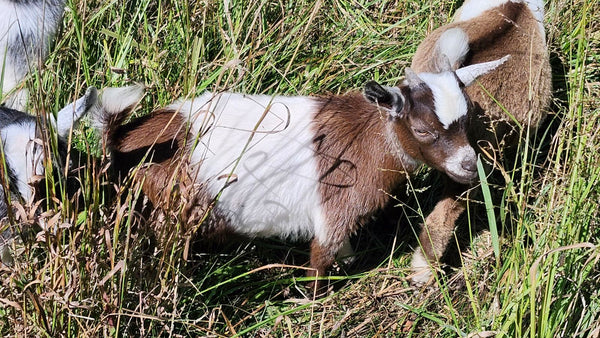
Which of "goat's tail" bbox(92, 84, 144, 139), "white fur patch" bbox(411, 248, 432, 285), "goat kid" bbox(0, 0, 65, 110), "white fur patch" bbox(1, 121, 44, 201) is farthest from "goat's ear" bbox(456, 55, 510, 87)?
"goat kid" bbox(0, 0, 65, 110)

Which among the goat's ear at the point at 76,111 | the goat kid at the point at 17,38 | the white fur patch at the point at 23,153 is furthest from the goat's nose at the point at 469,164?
the goat kid at the point at 17,38

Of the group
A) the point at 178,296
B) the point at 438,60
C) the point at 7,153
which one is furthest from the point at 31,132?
the point at 438,60

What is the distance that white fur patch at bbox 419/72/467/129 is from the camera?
12.0 feet

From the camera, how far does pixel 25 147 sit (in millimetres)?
3420

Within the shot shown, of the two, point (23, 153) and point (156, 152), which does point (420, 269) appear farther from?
point (23, 153)

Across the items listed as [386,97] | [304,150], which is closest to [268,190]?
[304,150]

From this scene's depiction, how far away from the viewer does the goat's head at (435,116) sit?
12.1 feet

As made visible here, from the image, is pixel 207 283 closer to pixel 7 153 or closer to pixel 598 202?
pixel 7 153

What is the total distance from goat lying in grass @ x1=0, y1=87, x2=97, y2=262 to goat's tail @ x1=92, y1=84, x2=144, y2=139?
161 mm

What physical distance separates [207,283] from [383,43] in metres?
2.00

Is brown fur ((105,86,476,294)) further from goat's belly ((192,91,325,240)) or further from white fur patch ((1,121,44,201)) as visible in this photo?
white fur patch ((1,121,44,201))

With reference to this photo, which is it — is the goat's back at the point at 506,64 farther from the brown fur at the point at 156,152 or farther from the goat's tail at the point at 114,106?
the goat's tail at the point at 114,106

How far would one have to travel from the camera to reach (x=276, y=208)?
3.89 m

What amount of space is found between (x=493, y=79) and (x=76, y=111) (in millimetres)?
2080
